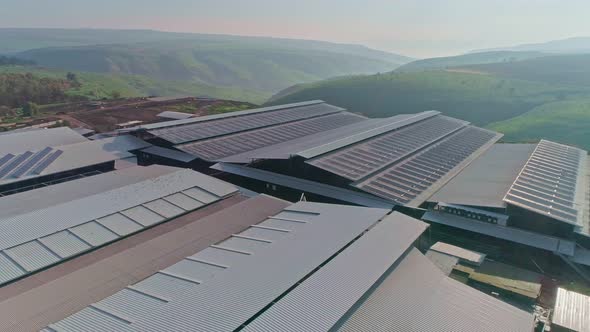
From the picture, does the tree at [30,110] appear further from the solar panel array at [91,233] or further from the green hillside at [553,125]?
the green hillside at [553,125]

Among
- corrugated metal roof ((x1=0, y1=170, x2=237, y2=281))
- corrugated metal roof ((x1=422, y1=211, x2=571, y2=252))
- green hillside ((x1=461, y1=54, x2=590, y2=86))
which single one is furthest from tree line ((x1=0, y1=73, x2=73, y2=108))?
green hillside ((x1=461, y1=54, x2=590, y2=86))

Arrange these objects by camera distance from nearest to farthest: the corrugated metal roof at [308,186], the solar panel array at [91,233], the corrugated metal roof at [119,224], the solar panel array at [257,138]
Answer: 1. the solar panel array at [91,233]
2. the corrugated metal roof at [119,224]
3. the corrugated metal roof at [308,186]
4. the solar panel array at [257,138]

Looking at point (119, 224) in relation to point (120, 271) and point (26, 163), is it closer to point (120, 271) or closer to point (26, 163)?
point (120, 271)

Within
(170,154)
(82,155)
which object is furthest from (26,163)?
(170,154)

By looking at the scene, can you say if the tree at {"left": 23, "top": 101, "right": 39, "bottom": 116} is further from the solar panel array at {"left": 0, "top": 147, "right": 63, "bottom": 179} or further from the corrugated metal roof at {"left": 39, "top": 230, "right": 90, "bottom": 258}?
the corrugated metal roof at {"left": 39, "top": 230, "right": 90, "bottom": 258}

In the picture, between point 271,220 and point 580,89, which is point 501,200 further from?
point 580,89

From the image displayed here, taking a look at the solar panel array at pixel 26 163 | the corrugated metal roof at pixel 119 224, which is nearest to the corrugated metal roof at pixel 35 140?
the solar panel array at pixel 26 163
